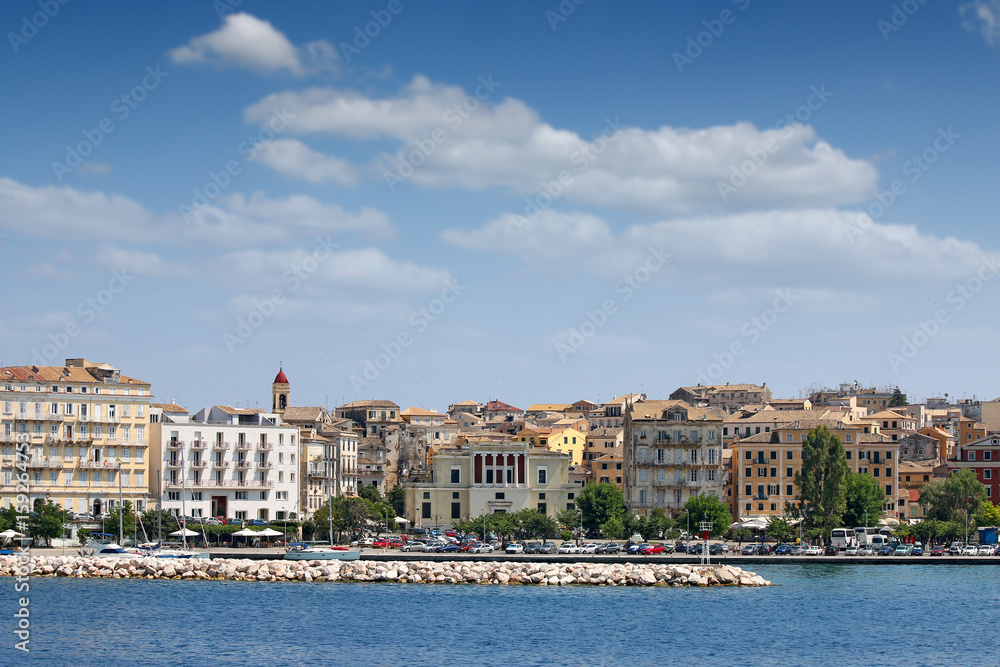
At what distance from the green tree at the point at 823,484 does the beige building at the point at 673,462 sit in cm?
900

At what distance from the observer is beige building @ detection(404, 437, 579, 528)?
11219 centimetres

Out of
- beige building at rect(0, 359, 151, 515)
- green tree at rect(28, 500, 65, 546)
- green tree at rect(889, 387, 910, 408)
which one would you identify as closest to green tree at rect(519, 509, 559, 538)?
beige building at rect(0, 359, 151, 515)

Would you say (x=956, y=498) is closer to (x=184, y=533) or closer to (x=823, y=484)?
(x=823, y=484)

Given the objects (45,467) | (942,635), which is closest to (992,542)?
(942,635)

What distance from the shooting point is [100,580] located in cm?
7544

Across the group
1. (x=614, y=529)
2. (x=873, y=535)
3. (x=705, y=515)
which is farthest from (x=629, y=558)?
(x=873, y=535)

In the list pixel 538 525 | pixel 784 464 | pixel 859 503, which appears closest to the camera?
pixel 859 503

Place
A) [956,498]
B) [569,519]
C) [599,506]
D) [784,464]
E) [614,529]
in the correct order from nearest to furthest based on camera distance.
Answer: [614,529] < [956,498] < [599,506] < [569,519] < [784,464]

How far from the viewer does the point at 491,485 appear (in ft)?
369

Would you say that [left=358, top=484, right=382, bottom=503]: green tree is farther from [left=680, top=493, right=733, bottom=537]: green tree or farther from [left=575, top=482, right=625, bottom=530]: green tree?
[left=680, top=493, right=733, bottom=537]: green tree

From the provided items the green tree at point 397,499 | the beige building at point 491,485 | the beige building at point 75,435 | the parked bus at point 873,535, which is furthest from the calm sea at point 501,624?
the green tree at point 397,499

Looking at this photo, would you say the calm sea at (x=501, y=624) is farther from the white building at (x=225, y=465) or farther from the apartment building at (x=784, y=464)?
the apartment building at (x=784, y=464)

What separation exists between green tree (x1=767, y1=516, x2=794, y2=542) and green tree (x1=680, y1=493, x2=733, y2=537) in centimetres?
349

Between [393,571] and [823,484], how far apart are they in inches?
1326
